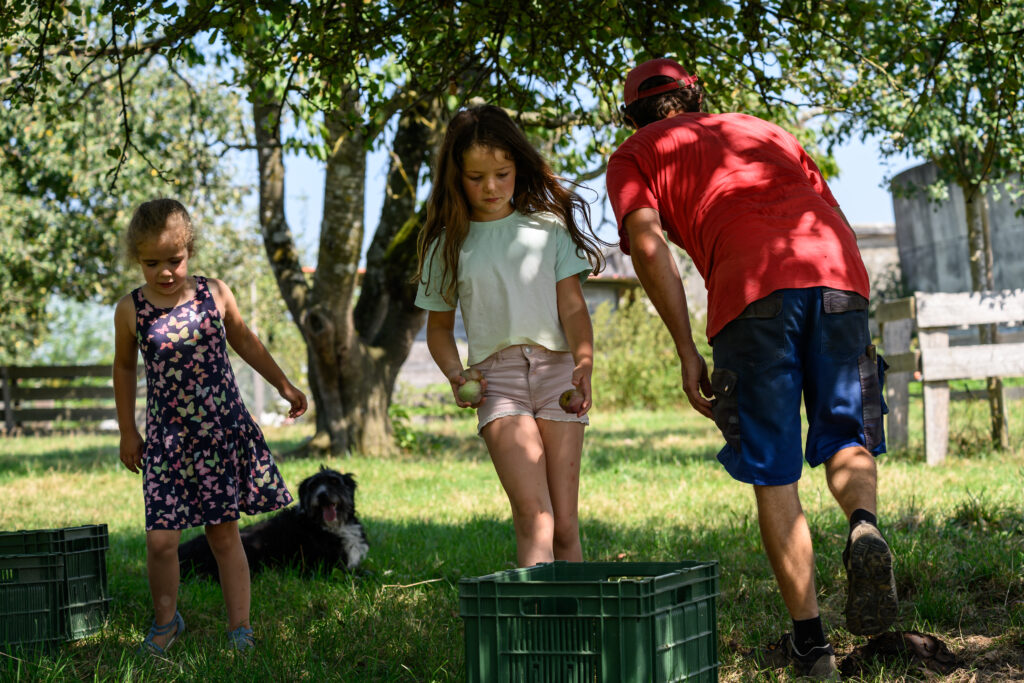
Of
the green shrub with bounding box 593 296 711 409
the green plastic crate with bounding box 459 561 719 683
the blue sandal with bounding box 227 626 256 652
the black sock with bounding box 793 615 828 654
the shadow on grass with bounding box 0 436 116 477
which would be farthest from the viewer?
the green shrub with bounding box 593 296 711 409

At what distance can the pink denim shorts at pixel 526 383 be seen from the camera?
135 inches

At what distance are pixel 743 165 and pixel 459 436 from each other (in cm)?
1257

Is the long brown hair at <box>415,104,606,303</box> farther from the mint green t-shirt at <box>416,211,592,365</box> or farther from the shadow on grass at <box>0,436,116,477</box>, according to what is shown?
the shadow on grass at <box>0,436,116,477</box>

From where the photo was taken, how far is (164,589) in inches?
157

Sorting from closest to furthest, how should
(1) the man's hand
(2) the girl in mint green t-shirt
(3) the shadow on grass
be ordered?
(1) the man's hand, (2) the girl in mint green t-shirt, (3) the shadow on grass

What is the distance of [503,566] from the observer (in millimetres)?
5043

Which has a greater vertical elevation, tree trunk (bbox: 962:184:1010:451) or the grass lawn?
tree trunk (bbox: 962:184:1010:451)

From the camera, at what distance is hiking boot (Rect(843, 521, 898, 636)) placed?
282 cm

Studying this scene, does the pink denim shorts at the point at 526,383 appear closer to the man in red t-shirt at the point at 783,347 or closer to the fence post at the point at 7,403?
the man in red t-shirt at the point at 783,347

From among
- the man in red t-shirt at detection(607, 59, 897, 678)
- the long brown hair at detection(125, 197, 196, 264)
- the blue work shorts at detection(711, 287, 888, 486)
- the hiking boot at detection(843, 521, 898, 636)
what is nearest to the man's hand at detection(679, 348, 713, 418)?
the man in red t-shirt at detection(607, 59, 897, 678)

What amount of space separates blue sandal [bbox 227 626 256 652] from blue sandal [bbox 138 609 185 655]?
0.23m

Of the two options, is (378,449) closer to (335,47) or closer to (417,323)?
(417,323)

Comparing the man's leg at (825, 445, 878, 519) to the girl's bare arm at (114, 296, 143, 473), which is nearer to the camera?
the man's leg at (825, 445, 878, 519)

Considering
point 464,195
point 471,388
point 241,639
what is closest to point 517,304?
point 471,388
